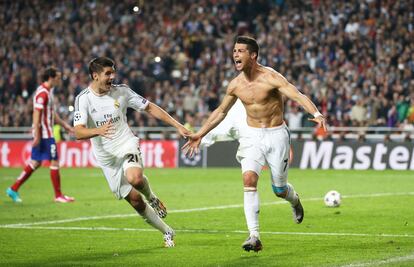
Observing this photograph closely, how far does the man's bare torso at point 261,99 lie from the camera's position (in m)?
11.5

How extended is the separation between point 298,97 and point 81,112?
295cm

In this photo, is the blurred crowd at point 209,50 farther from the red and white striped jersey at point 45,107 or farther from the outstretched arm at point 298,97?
the outstretched arm at point 298,97

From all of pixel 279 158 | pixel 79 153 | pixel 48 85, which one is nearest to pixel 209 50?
pixel 79 153

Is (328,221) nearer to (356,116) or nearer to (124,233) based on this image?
(124,233)

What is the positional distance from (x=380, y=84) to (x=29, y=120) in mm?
14990

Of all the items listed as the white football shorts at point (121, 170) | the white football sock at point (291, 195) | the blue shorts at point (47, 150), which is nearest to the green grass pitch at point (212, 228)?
the white football sock at point (291, 195)

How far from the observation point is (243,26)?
1505 inches

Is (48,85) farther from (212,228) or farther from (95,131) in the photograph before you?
(95,131)

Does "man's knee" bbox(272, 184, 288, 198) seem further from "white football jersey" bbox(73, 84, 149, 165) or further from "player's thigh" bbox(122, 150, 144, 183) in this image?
"white football jersey" bbox(73, 84, 149, 165)

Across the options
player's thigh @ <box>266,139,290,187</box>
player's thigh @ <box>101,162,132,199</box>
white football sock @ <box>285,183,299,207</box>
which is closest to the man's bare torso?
player's thigh @ <box>266,139,290,187</box>

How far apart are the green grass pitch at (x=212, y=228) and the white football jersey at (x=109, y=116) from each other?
1274 millimetres

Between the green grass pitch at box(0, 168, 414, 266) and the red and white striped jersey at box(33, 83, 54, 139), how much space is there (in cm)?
157

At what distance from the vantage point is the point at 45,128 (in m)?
19.3

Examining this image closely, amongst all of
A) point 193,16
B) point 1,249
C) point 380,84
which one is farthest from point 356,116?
point 1,249
